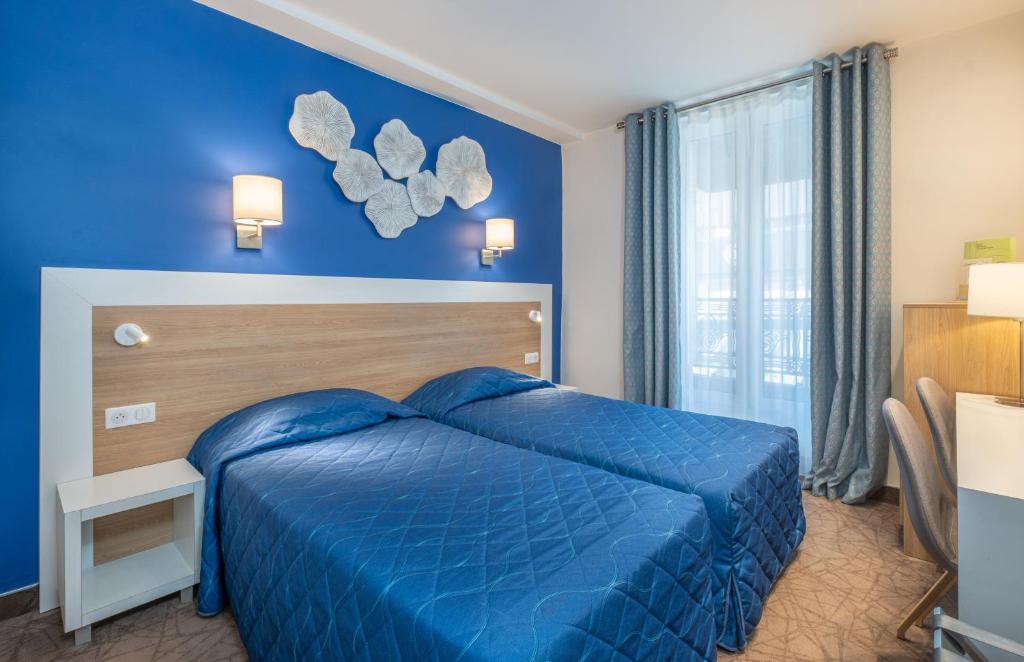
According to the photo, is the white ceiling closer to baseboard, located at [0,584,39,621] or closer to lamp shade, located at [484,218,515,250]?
lamp shade, located at [484,218,515,250]

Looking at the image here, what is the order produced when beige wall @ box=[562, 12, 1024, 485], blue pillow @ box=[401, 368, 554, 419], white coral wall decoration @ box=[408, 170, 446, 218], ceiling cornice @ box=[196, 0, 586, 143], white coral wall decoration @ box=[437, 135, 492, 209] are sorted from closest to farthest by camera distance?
ceiling cornice @ box=[196, 0, 586, 143]
beige wall @ box=[562, 12, 1024, 485]
blue pillow @ box=[401, 368, 554, 419]
white coral wall decoration @ box=[408, 170, 446, 218]
white coral wall decoration @ box=[437, 135, 492, 209]

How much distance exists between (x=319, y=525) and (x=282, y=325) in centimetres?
138

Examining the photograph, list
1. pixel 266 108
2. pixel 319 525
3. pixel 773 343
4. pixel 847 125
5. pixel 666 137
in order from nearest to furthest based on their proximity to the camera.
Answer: pixel 319 525
pixel 266 108
pixel 847 125
pixel 773 343
pixel 666 137

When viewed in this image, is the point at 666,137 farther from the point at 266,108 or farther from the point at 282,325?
the point at 282,325

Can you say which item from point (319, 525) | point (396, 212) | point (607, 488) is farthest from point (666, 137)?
point (319, 525)

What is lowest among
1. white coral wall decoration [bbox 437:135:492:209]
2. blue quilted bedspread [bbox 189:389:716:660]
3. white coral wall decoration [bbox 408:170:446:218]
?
blue quilted bedspread [bbox 189:389:716:660]

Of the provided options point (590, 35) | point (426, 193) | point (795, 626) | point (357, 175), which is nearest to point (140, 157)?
point (357, 175)

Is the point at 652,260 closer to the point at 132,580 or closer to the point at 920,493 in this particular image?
the point at 920,493

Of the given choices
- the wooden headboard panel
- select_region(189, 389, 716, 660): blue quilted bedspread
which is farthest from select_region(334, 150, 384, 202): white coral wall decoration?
select_region(189, 389, 716, 660): blue quilted bedspread

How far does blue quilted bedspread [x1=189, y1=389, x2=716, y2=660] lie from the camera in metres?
1.10

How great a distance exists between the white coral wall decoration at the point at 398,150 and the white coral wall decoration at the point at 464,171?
7.8 inches

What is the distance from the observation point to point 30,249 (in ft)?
6.18

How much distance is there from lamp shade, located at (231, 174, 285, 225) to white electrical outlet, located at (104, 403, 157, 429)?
0.91 metres

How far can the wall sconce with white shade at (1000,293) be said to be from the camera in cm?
195
